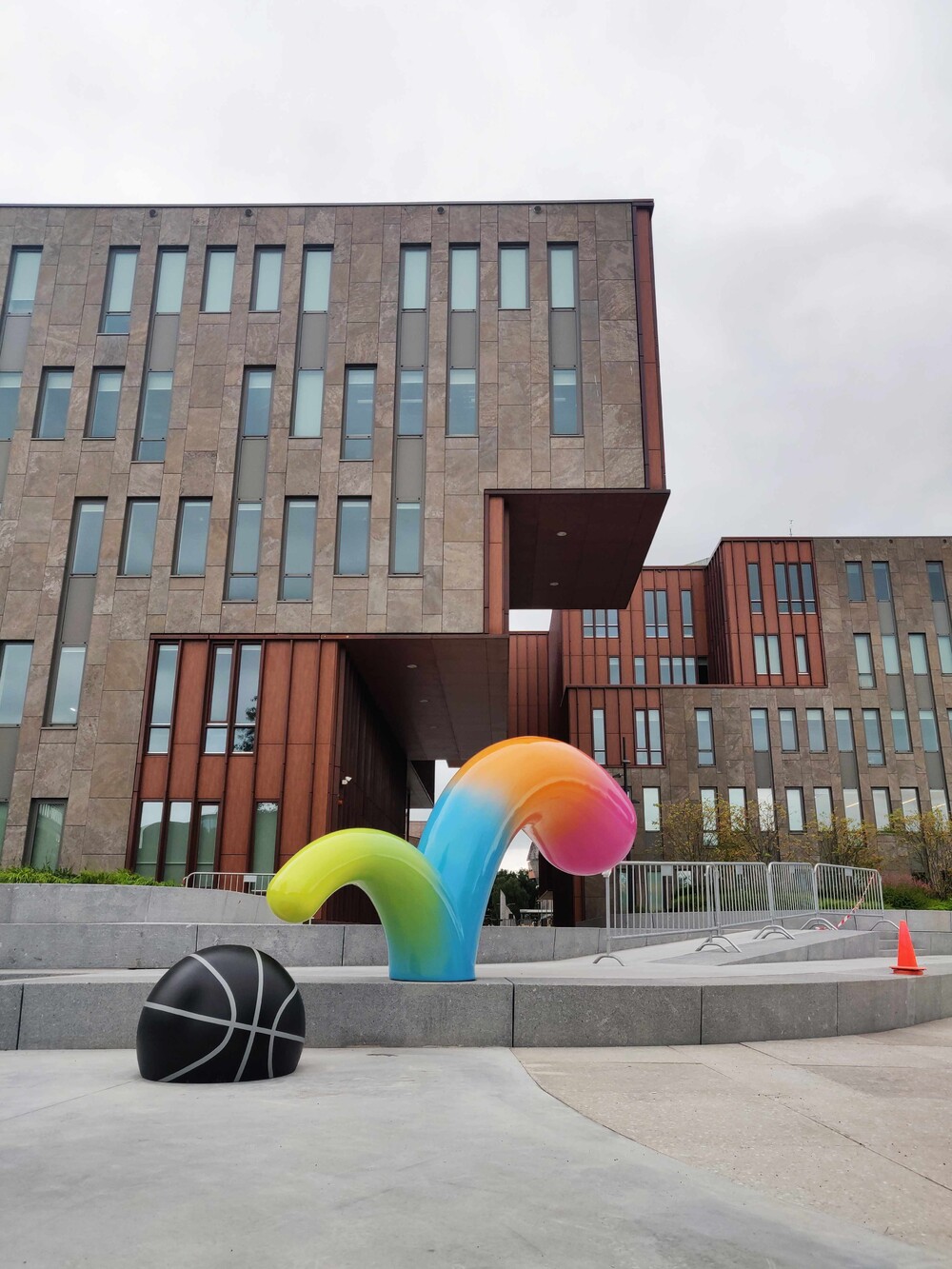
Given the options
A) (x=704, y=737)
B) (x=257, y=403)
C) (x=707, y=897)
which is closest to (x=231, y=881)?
(x=707, y=897)

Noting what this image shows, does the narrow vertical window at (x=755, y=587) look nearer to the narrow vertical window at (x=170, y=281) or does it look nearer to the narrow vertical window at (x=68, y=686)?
the narrow vertical window at (x=170, y=281)

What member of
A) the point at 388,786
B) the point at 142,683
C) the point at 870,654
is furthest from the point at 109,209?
the point at 870,654

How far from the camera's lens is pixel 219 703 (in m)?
26.1

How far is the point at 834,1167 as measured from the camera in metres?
4.78

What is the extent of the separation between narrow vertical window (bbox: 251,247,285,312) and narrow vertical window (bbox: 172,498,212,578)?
658cm

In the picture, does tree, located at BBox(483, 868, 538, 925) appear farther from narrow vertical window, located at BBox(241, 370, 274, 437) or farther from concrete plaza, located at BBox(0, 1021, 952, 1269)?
concrete plaza, located at BBox(0, 1021, 952, 1269)

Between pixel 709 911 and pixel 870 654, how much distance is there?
39804mm

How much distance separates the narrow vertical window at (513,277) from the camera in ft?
94.7

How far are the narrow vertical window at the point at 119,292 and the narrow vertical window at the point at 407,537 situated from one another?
10.4 m

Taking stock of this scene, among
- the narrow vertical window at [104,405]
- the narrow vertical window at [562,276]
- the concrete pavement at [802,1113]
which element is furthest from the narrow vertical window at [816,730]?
the concrete pavement at [802,1113]

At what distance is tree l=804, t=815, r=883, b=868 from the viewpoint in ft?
151

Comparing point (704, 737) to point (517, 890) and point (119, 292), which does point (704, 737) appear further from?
point (517, 890)

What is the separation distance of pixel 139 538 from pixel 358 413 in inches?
290

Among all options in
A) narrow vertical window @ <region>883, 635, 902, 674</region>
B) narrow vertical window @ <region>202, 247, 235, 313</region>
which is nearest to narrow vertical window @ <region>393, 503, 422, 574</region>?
narrow vertical window @ <region>202, 247, 235, 313</region>
